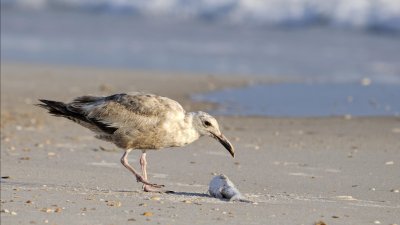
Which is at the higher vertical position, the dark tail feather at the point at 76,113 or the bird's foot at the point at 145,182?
the dark tail feather at the point at 76,113

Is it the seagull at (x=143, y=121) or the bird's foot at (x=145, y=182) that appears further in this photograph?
the seagull at (x=143, y=121)

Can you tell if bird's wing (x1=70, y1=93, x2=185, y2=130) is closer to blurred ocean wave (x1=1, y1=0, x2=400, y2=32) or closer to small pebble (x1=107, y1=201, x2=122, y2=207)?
small pebble (x1=107, y1=201, x2=122, y2=207)

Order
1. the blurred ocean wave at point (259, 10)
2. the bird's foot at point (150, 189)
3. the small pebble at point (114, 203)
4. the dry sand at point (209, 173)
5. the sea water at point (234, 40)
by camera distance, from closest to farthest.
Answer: the dry sand at point (209, 173) < the small pebble at point (114, 203) < the bird's foot at point (150, 189) < the sea water at point (234, 40) < the blurred ocean wave at point (259, 10)

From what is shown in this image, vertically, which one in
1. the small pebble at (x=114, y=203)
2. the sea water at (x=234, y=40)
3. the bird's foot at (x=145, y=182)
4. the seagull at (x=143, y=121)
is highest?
the sea water at (x=234, y=40)

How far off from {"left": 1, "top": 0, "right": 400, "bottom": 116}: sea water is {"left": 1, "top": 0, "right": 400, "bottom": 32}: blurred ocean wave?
0.10ft

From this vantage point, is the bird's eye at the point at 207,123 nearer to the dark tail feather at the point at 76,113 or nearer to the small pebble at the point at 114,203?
the dark tail feather at the point at 76,113

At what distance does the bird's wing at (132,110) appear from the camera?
8.85m

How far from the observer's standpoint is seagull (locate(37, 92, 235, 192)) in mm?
8836

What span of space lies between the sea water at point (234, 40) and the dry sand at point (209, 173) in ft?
7.30

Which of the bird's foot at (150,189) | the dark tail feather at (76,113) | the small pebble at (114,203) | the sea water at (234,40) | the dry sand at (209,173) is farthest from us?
the sea water at (234,40)

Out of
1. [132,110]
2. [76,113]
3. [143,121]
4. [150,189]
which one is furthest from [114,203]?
[76,113]

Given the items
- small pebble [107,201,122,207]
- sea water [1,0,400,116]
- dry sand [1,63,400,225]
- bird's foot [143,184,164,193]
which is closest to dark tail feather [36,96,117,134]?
dry sand [1,63,400,225]

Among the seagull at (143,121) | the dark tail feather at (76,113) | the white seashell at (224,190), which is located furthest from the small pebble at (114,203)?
the dark tail feather at (76,113)

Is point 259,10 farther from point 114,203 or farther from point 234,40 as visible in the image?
point 114,203
